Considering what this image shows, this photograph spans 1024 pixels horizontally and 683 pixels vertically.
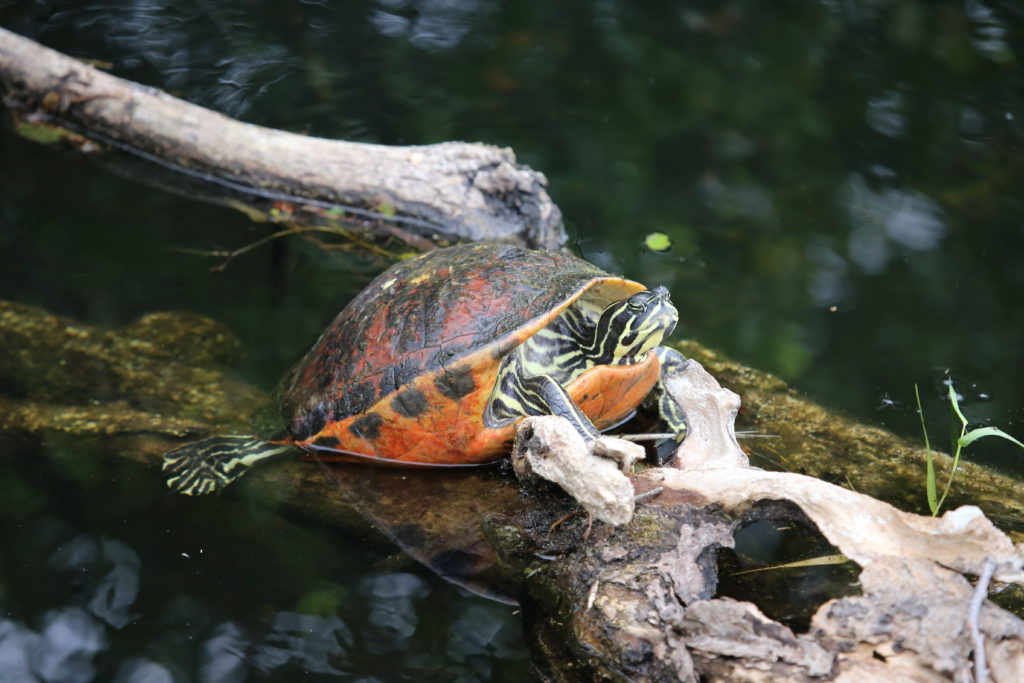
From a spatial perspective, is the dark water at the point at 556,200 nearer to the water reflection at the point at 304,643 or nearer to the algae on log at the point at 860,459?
the water reflection at the point at 304,643

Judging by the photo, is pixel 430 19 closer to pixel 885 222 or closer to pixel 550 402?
pixel 885 222

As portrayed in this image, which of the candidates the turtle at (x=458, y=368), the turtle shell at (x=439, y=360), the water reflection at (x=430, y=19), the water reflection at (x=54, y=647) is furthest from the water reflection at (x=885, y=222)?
the water reflection at (x=54, y=647)

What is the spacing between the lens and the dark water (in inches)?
116

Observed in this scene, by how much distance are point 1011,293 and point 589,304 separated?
8.77 ft

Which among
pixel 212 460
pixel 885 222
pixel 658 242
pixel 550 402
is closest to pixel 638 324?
pixel 550 402

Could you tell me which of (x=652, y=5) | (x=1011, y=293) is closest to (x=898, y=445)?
(x=1011, y=293)

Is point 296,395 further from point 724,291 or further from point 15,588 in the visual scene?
point 724,291

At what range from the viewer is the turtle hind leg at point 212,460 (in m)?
3.43

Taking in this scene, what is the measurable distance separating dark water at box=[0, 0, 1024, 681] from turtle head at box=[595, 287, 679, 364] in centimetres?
107

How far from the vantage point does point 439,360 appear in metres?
3.25

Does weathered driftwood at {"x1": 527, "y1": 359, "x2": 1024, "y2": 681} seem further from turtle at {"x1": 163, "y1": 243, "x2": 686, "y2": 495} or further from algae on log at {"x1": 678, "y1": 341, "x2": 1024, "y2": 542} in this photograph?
algae on log at {"x1": 678, "y1": 341, "x2": 1024, "y2": 542}

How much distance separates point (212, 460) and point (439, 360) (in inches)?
42.7

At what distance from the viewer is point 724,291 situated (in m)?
4.92

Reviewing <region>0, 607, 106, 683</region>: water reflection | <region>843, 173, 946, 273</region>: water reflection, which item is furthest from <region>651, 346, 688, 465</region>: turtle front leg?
<region>0, 607, 106, 683</region>: water reflection
